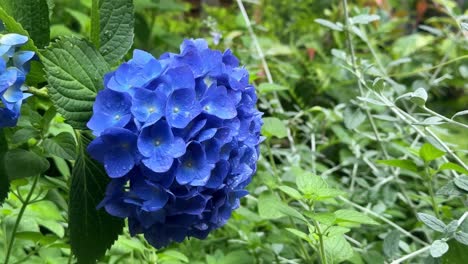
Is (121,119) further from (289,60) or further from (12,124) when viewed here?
(289,60)

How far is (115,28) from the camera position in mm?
675

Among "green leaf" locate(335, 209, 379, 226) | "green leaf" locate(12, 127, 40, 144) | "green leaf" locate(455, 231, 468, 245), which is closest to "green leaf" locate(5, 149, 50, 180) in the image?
"green leaf" locate(12, 127, 40, 144)

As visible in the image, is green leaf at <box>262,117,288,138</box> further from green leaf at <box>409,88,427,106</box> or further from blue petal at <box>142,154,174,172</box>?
blue petal at <box>142,154,174,172</box>

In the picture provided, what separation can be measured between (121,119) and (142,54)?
0.07 metres

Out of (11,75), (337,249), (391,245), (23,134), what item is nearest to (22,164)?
(23,134)

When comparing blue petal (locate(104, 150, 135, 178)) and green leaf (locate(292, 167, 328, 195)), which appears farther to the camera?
green leaf (locate(292, 167, 328, 195))

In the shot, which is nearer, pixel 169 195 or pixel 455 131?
pixel 169 195

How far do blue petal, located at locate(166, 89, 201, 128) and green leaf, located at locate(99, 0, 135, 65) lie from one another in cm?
12

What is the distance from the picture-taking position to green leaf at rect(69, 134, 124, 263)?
649 mm

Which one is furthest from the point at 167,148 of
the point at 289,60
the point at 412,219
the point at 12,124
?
the point at 289,60

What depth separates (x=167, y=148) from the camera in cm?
57

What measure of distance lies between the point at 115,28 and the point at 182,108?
0.51 feet

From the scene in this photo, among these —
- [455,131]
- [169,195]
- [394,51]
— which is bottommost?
[455,131]

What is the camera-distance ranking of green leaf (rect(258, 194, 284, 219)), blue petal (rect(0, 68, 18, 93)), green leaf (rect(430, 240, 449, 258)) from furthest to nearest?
1. green leaf (rect(258, 194, 284, 219))
2. green leaf (rect(430, 240, 449, 258))
3. blue petal (rect(0, 68, 18, 93))
